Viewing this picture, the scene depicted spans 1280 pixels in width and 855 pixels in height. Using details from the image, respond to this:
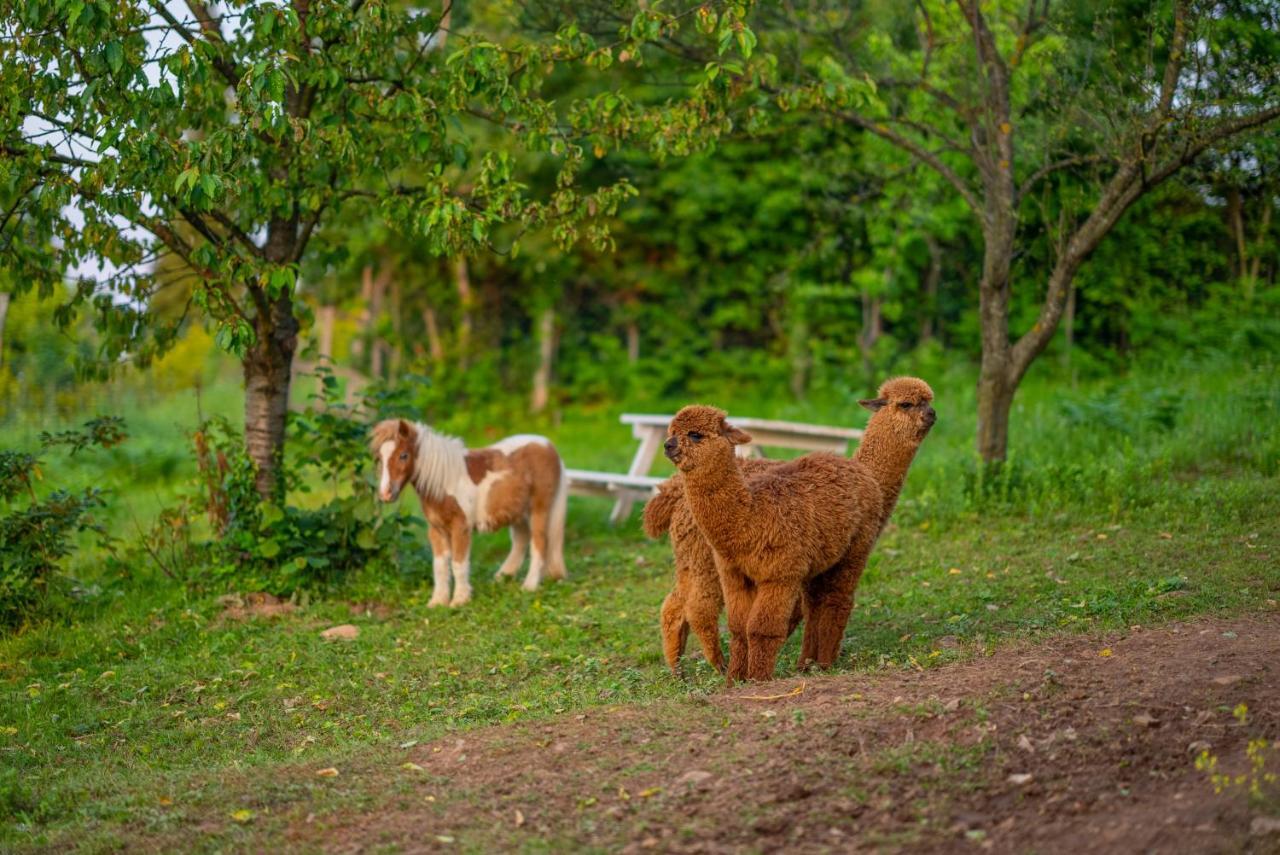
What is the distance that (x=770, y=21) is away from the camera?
10.3 m

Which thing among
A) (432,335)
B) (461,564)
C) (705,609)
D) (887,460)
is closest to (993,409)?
(887,460)

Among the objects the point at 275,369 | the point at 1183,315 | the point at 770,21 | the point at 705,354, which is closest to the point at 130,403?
the point at 705,354

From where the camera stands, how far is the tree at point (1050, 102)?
321 inches

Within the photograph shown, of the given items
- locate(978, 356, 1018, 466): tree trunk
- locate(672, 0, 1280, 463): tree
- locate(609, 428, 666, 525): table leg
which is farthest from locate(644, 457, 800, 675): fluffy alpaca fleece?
locate(609, 428, 666, 525): table leg

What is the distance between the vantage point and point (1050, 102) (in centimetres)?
924

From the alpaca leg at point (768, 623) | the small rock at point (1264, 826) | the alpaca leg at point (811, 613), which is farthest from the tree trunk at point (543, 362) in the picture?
the small rock at point (1264, 826)

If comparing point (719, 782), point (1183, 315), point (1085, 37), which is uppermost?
point (1085, 37)

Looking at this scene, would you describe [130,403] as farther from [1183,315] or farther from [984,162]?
[1183,315]

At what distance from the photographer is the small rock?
3611 mm

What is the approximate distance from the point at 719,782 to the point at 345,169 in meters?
5.36

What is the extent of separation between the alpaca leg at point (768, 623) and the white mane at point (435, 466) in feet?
11.9

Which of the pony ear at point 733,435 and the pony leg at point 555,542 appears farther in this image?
the pony leg at point 555,542

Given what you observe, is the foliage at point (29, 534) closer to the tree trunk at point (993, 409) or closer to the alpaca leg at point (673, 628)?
the alpaca leg at point (673, 628)

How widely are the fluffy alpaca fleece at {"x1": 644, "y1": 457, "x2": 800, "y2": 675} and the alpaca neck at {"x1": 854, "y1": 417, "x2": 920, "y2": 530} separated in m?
0.51
